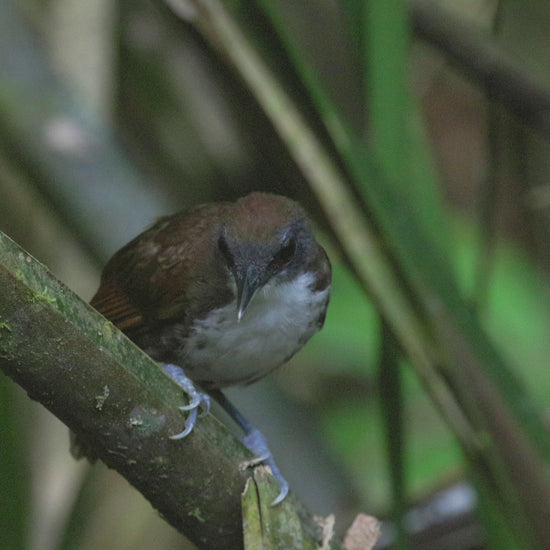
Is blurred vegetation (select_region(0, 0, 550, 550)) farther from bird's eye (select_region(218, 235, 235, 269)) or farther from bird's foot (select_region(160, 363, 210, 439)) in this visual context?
bird's foot (select_region(160, 363, 210, 439))

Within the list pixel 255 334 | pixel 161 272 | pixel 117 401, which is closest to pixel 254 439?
pixel 255 334

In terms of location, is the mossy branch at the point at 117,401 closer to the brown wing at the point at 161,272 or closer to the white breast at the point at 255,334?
the white breast at the point at 255,334

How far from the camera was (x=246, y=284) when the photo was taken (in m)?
2.45

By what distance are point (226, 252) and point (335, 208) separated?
0.36 metres

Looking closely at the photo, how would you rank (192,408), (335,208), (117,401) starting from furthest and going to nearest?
(335,208), (192,408), (117,401)

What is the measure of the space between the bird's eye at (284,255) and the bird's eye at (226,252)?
100mm

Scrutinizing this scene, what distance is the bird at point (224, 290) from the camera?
8.32 ft

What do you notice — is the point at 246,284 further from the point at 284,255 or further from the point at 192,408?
the point at 192,408

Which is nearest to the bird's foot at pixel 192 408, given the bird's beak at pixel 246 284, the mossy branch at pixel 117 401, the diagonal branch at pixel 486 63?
the mossy branch at pixel 117 401

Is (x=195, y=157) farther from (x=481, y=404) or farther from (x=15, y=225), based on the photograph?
(x=481, y=404)

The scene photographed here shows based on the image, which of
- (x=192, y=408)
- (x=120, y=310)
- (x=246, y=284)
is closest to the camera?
(x=192, y=408)

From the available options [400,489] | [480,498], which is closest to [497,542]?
[480,498]

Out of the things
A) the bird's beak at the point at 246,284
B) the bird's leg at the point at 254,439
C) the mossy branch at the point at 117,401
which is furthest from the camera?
the bird's beak at the point at 246,284

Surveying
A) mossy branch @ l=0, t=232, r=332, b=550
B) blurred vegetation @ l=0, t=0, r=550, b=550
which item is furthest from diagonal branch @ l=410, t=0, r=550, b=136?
mossy branch @ l=0, t=232, r=332, b=550
